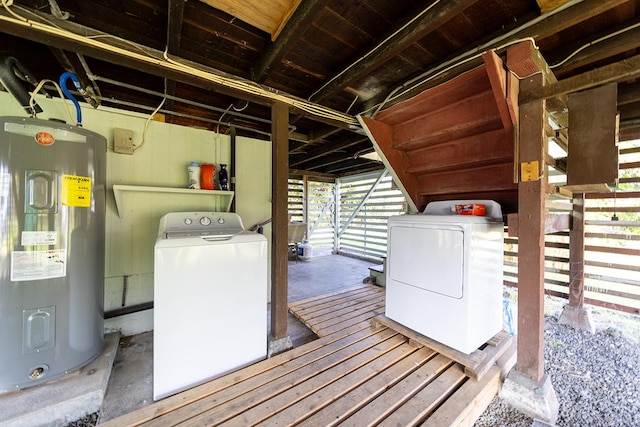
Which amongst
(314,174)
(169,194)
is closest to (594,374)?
(169,194)

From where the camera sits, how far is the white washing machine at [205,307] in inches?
54.6

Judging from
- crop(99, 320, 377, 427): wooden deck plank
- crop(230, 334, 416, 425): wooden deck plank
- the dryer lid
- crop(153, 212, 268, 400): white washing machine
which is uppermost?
the dryer lid

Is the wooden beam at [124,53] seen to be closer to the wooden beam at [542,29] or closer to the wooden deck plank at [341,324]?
the wooden beam at [542,29]

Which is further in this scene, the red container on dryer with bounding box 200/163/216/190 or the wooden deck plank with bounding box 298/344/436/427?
the red container on dryer with bounding box 200/163/216/190

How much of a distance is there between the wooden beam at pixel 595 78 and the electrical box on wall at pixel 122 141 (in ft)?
10.0

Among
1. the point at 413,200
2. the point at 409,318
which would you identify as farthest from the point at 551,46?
the point at 409,318

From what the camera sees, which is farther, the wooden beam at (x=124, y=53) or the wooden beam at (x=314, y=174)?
the wooden beam at (x=314, y=174)

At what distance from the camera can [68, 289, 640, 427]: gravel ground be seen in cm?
147

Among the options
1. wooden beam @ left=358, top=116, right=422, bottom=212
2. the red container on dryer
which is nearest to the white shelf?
the red container on dryer

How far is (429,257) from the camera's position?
1.82 m

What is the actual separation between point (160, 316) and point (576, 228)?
166 inches

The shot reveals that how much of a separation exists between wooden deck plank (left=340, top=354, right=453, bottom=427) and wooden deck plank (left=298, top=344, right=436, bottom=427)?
27 mm

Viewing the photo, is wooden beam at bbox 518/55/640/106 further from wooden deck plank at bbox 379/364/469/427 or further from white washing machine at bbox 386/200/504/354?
wooden deck plank at bbox 379/364/469/427

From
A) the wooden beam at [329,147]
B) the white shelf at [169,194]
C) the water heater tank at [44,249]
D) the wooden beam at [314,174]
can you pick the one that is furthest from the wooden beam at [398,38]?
the wooden beam at [314,174]
